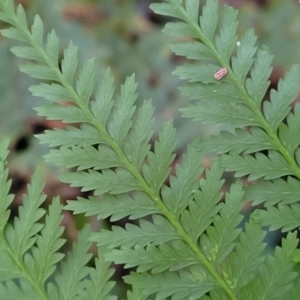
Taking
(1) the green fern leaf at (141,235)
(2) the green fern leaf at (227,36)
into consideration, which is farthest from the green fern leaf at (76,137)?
(2) the green fern leaf at (227,36)

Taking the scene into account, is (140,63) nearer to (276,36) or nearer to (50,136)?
(276,36)

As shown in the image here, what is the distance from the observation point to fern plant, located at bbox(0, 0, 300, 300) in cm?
74

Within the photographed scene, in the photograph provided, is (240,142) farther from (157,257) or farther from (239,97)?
(157,257)

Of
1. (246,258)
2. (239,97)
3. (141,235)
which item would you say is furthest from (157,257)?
(239,97)

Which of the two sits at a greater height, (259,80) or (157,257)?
(259,80)

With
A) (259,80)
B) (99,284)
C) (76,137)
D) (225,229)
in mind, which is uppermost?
(259,80)

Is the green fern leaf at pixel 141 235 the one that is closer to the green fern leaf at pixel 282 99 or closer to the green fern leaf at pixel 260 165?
the green fern leaf at pixel 260 165

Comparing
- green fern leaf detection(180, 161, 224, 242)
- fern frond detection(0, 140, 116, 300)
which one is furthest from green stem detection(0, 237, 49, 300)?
green fern leaf detection(180, 161, 224, 242)

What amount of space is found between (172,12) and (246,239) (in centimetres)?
39

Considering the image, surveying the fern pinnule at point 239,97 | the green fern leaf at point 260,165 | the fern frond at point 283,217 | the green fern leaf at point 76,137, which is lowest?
the fern frond at point 283,217

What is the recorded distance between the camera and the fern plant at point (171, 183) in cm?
74

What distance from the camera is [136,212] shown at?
0.75 meters

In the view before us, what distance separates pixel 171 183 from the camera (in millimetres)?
763

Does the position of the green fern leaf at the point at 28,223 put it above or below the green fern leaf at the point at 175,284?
above
